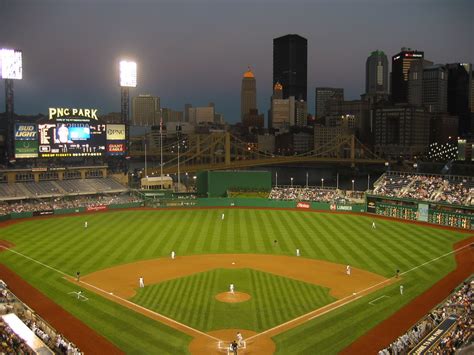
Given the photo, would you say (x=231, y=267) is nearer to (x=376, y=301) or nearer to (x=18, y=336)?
(x=376, y=301)

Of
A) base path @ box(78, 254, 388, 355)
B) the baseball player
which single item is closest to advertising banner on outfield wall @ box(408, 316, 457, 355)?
base path @ box(78, 254, 388, 355)

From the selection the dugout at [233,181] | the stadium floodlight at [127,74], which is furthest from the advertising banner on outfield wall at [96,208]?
the stadium floodlight at [127,74]

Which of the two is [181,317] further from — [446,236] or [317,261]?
[446,236]

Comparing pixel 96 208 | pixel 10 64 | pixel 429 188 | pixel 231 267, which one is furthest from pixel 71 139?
pixel 429 188

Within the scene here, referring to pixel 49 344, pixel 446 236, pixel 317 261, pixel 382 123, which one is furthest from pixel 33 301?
pixel 382 123

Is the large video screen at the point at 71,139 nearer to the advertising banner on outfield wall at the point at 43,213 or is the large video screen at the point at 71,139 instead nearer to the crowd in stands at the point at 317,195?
the advertising banner on outfield wall at the point at 43,213

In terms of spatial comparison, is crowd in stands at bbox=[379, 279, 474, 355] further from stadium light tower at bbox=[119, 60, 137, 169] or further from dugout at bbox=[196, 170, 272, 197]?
stadium light tower at bbox=[119, 60, 137, 169]
